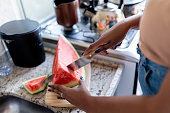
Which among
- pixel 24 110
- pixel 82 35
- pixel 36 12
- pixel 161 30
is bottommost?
pixel 24 110

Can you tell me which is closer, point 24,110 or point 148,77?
point 148,77

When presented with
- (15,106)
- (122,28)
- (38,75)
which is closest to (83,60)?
(122,28)

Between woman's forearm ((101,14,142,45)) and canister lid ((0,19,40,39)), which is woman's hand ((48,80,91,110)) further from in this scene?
canister lid ((0,19,40,39))

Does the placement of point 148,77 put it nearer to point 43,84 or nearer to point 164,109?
point 164,109

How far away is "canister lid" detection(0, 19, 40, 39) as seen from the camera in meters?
0.74

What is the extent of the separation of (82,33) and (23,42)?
39 cm

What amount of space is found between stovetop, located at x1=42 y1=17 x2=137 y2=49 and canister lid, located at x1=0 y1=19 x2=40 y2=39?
21 cm

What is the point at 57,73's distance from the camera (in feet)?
2.16

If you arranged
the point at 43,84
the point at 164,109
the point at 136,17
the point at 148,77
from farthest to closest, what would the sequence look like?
the point at 43,84, the point at 136,17, the point at 148,77, the point at 164,109

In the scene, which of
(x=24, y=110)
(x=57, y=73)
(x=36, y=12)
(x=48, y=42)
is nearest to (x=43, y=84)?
(x=57, y=73)

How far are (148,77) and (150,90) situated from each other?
5cm

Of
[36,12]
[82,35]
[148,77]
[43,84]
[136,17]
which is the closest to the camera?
[148,77]

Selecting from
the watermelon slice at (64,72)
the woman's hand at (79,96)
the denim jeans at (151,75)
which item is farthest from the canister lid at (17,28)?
the denim jeans at (151,75)

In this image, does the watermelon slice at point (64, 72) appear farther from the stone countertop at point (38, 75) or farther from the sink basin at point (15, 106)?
the sink basin at point (15, 106)
